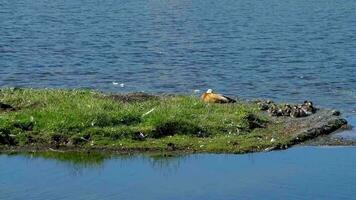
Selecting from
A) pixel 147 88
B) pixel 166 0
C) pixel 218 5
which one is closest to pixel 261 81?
pixel 147 88

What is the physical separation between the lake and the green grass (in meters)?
0.78

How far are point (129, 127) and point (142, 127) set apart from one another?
0.37 metres

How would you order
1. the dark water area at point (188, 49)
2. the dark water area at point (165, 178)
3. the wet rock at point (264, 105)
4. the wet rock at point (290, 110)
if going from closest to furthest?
the dark water area at point (165, 178), the wet rock at point (290, 110), the wet rock at point (264, 105), the dark water area at point (188, 49)

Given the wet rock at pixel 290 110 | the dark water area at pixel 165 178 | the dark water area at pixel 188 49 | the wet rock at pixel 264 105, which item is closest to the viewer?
the dark water area at pixel 165 178

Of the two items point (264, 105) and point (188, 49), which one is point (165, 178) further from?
point (188, 49)

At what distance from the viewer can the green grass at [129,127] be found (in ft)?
83.8

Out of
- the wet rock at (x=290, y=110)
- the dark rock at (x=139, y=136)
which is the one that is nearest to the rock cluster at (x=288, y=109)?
the wet rock at (x=290, y=110)

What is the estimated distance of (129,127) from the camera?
26141 mm

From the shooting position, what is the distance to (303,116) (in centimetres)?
2956

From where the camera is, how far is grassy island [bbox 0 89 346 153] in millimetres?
25469

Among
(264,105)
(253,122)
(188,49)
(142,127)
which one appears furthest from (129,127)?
(188,49)

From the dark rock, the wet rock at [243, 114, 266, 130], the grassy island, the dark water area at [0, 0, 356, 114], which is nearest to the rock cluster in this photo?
the grassy island

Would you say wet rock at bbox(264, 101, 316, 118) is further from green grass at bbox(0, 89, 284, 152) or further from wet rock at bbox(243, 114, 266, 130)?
wet rock at bbox(243, 114, 266, 130)

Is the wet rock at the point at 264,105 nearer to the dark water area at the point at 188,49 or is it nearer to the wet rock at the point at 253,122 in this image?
the wet rock at the point at 253,122
